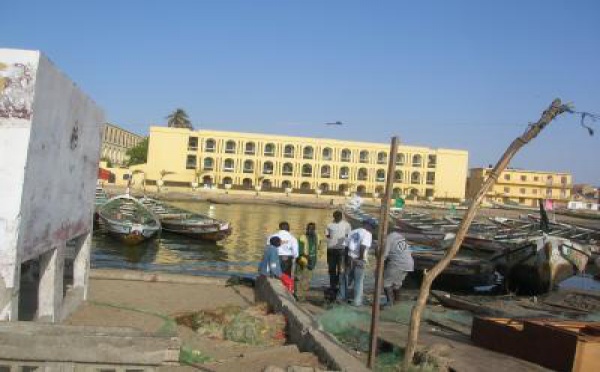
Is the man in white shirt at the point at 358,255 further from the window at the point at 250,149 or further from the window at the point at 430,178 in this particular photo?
the window at the point at 430,178

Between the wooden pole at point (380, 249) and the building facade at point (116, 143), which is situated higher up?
the building facade at point (116, 143)

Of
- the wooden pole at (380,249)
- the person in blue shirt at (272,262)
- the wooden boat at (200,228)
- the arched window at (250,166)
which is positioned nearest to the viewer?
the wooden pole at (380,249)

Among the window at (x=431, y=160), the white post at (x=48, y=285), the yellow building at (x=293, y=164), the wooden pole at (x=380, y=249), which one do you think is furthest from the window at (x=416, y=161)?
the white post at (x=48, y=285)

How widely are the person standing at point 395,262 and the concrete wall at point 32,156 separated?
5.79 m

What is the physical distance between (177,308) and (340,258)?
11.2 feet

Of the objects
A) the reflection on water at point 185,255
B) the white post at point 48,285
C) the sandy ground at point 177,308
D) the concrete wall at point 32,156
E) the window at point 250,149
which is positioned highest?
the window at point 250,149

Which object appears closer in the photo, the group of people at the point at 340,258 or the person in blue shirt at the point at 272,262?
the group of people at the point at 340,258

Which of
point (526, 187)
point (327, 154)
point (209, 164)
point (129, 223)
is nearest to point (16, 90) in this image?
point (129, 223)

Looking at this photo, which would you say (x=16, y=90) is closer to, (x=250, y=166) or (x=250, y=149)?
(x=250, y=149)

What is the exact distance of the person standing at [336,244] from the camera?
39.7 feet

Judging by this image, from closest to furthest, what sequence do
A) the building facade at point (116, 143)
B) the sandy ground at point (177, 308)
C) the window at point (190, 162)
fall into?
1. the sandy ground at point (177, 308)
2. the window at point (190, 162)
3. the building facade at point (116, 143)

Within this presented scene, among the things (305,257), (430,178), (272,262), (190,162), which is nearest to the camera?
(272,262)

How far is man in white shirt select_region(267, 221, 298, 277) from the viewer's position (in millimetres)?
11938

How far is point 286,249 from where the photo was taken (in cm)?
1208
